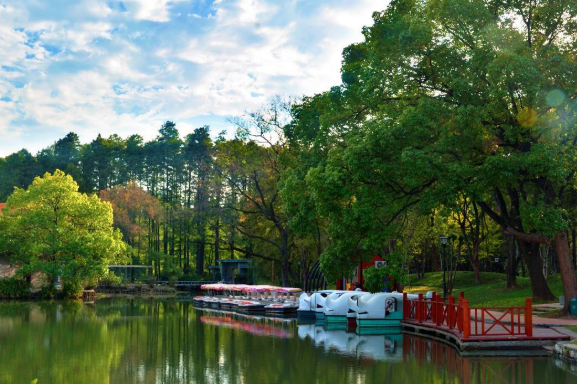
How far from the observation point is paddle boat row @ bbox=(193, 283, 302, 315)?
3919cm

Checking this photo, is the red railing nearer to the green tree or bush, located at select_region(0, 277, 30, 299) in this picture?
the green tree

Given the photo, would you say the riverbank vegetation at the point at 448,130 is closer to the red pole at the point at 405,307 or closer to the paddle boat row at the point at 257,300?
the red pole at the point at 405,307

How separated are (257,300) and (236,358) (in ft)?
81.3

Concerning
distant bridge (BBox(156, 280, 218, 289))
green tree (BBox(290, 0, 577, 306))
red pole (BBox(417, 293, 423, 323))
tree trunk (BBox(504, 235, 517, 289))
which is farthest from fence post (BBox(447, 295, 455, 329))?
distant bridge (BBox(156, 280, 218, 289))

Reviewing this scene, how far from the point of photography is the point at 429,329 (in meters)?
25.2

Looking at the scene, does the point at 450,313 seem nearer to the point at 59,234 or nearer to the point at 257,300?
the point at 257,300

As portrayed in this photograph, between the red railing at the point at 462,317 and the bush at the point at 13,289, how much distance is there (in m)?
36.2

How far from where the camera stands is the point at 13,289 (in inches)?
2008

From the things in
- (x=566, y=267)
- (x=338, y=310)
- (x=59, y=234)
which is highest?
(x=59, y=234)

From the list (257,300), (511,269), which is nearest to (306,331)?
(257,300)

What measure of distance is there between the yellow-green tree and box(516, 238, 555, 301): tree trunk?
108 feet

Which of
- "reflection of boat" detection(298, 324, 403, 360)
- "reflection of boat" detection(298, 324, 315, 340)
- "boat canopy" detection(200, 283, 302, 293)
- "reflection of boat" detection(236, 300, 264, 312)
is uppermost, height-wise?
"boat canopy" detection(200, 283, 302, 293)

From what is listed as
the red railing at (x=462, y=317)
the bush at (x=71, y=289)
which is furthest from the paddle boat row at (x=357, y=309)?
the bush at (x=71, y=289)

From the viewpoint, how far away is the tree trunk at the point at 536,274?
107 feet
